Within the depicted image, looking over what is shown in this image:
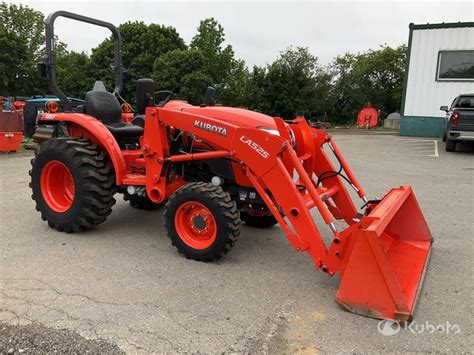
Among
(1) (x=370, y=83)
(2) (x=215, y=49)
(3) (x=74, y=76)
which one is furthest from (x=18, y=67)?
(1) (x=370, y=83)

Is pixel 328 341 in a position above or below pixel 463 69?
below

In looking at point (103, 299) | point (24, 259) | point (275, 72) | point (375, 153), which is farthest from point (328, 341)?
point (275, 72)

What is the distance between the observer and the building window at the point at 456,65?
16.8 m

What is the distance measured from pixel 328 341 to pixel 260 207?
1712 mm

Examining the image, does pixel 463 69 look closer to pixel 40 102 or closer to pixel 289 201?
pixel 40 102

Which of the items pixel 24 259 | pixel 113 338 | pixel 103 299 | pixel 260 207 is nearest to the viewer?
pixel 113 338

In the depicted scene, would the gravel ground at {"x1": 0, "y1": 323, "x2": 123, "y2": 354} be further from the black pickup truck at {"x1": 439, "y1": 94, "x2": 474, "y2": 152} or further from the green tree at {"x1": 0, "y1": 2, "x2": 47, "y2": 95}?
the green tree at {"x1": 0, "y1": 2, "x2": 47, "y2": 95}

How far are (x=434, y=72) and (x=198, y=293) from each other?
1718 centimetres

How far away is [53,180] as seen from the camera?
4.91 m

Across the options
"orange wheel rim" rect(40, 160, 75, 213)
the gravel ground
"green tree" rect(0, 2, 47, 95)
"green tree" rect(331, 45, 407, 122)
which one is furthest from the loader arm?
"green tree" rect(0, 2, 47, 95)

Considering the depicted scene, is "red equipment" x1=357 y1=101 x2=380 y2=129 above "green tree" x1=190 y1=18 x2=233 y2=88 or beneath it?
beneath

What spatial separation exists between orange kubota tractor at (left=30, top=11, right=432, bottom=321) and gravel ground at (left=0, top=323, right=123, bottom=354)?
141 centimetres

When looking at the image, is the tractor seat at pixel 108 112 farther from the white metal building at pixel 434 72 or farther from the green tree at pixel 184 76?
the green tree at pixel 184 76

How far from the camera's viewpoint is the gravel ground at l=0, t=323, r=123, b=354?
250 cm
